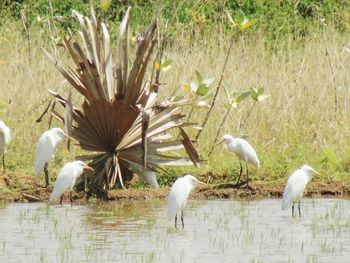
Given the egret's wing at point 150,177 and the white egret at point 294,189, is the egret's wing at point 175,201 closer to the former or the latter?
the white egret at point 294,189

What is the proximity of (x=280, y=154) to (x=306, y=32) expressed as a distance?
6.05 metres

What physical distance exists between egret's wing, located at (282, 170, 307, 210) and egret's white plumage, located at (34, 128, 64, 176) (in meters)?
2.18

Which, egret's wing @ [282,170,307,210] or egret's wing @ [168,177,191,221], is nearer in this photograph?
egret's wing @ [168,177,191,221]

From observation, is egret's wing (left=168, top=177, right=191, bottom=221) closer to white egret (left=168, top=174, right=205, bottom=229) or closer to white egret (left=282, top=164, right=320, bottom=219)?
white egret (left=168, top=174, right=205, bottom=229)

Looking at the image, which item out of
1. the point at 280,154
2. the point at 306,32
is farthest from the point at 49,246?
the point at 306,32

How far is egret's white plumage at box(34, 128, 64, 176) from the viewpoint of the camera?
9.09m

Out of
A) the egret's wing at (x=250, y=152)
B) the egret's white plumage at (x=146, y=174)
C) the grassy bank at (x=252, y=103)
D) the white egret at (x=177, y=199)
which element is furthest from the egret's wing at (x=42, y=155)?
the egret's wing at (x=250, y=152)

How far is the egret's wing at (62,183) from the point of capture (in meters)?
8.53

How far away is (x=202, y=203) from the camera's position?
913 centimetres

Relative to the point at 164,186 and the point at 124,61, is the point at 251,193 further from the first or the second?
the point at 124,61

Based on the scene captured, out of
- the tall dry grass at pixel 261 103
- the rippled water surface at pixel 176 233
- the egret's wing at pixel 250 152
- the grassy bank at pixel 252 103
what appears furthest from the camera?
the tall dry grass at pixel 261 103

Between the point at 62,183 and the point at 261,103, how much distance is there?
3300mm

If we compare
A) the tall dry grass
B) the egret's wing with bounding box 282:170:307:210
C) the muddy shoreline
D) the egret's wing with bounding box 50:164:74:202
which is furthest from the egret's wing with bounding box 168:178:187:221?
the tall dry grass

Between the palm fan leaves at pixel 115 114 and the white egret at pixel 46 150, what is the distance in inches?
6.1
